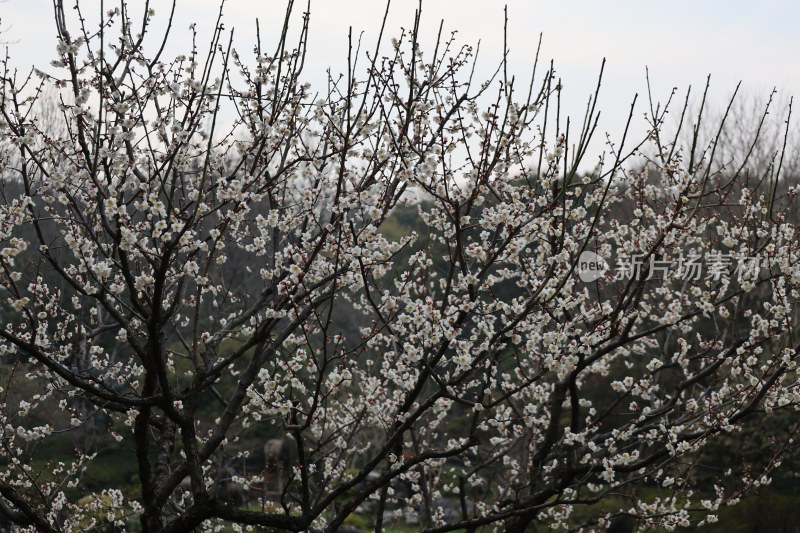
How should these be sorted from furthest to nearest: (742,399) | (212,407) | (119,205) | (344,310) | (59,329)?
1. (344,310)
2. (212,407)
3. (59,329)
4. (742,399)
5. (119,205)

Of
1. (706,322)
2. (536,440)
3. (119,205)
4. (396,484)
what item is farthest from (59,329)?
(706,322)

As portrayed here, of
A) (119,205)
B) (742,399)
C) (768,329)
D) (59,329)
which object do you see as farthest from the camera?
(59,329)

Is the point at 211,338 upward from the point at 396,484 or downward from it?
downward

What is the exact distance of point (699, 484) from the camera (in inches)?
485

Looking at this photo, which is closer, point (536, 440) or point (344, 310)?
point (536, 440)

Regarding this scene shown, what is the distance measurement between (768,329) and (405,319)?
3771 mm

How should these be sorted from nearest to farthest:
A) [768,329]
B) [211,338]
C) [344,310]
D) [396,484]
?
[211,338]
[768,329]
[396,484]
[344,310]

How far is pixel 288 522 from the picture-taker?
3.81m

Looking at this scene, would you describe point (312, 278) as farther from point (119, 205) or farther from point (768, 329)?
point (768, 329)

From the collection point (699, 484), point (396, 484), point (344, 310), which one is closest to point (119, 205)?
point (699, 484)

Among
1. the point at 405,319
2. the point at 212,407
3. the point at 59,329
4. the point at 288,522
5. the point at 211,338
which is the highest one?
the point at 212,407

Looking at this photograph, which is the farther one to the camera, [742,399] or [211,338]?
[742,399]

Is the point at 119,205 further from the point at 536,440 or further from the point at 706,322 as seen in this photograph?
the point at 706,322

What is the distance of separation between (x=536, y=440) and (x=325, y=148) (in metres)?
5.15
